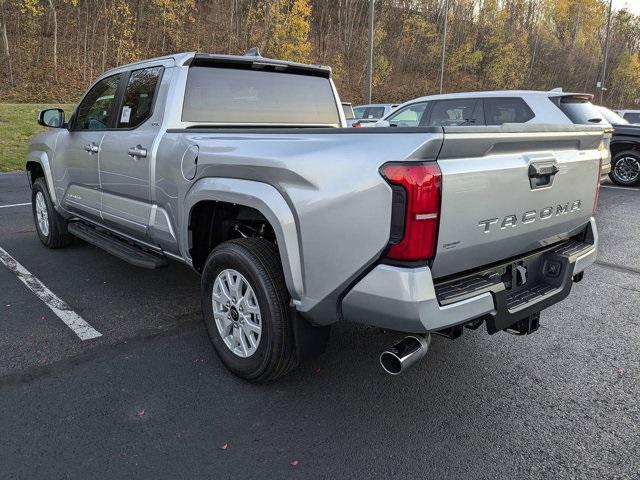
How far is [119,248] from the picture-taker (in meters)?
4.12

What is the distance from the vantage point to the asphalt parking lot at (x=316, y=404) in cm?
232

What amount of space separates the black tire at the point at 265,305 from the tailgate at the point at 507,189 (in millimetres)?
871

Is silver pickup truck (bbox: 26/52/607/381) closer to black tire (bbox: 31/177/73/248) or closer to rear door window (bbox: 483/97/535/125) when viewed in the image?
black tire (bbox: 31/177/73/248)

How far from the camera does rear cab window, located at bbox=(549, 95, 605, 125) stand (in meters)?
7.74

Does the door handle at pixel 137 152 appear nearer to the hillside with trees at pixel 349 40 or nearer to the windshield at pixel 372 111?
the windshield at pixel 372 111

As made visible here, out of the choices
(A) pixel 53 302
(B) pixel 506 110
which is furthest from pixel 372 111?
(A) pixel 53 302

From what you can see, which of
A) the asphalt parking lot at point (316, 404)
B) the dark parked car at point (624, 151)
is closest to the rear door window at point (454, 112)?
the dark parked car at point (624, 151)

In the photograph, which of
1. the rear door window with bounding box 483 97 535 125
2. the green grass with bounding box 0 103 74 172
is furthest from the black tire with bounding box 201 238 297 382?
the green grass with bounding box 0 103 74 172

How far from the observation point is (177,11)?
32781mm

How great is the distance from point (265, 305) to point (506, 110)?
21.6 feet

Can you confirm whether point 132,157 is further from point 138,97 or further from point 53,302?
point 53,302

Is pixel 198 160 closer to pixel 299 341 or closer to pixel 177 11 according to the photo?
pixel 299 341

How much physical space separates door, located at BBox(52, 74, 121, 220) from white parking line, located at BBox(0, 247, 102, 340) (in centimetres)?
75

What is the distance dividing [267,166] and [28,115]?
1747 centimetres
